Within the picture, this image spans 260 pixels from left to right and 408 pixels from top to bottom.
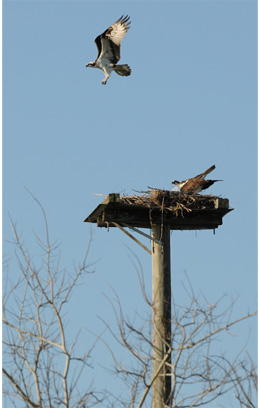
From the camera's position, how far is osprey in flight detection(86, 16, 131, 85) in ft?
49.4

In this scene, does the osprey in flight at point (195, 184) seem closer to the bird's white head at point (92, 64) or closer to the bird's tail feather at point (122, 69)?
the bird's tail feather at point (122, 69)

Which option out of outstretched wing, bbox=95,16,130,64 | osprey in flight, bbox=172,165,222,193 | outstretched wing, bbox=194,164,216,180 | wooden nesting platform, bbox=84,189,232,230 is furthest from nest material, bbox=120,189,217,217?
outstretched wing, bbox=95,16,130,64

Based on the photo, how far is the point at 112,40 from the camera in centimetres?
1539

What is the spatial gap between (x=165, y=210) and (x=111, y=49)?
13.8 ft

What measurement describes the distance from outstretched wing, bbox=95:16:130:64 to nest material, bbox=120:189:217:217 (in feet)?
11.8

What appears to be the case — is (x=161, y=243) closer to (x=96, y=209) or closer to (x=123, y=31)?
(x=96, y=209)

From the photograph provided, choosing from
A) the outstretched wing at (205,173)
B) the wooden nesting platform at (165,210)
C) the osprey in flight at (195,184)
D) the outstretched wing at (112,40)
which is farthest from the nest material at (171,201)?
the outstretched wing at (112,40)

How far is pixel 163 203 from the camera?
40.8ft

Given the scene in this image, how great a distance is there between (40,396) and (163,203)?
4.05 m

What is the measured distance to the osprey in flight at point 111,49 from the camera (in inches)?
593

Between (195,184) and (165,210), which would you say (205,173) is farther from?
(165,210)

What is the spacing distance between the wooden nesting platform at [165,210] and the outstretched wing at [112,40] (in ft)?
11.9

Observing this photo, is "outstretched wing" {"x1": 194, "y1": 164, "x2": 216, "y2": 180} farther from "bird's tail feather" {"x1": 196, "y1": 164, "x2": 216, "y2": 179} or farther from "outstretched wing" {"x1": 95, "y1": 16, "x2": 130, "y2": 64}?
"outstretched wing" {"x1": 95, "y1": 16, "x2": 130, "y2": 64}

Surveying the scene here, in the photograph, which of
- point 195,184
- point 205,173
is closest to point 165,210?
point 195,184
